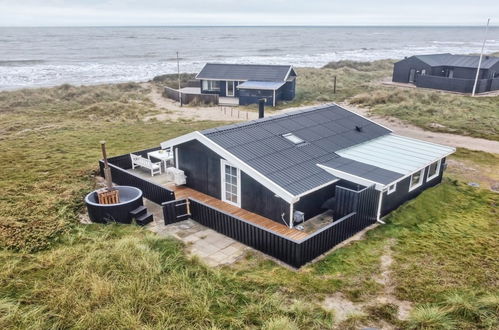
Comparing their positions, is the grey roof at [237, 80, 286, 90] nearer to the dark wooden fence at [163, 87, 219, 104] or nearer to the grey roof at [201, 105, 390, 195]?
the dark wooden fence at [163, 87, 219, 104]

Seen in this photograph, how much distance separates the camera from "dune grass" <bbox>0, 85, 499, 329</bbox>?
25.7 ft

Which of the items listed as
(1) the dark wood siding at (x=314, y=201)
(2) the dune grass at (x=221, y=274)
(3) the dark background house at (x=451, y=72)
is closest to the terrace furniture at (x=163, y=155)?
(2) the dune grass at (x=221, y=274)

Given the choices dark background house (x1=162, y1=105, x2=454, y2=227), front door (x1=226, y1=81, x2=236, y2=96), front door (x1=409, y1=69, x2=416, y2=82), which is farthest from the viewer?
front door (x1=409, y1=69, x2=416, y2=82)

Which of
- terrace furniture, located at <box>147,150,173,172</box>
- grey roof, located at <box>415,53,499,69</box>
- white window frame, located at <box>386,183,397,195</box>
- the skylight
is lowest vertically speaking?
terrace furniture, located at <box>147,150,173,172</box>

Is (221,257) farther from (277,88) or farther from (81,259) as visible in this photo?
(277,88)

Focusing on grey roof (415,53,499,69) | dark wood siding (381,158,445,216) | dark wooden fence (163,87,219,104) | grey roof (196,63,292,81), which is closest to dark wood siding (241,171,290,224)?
dark wood siding (381,158,445,216)

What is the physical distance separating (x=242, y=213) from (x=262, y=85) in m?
25.0

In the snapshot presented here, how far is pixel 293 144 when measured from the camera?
46.7ft

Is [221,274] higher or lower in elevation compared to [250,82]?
lower

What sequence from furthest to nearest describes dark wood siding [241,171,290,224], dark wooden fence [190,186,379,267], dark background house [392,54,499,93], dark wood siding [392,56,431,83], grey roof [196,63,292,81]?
dark wood siding [392,56,431,83], dark background house [392,54,499,93], grey roof [196,63,292,81], dark wood siding [241,171,290,224], dark wooden fence [190,186,379,267]

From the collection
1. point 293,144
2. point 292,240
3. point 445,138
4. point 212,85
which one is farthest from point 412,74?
point 292,240

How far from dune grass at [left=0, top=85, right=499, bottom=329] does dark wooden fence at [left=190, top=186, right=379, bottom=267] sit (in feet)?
1.27

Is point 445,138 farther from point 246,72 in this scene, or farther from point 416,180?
point 246,72

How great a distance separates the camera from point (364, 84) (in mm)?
46250
